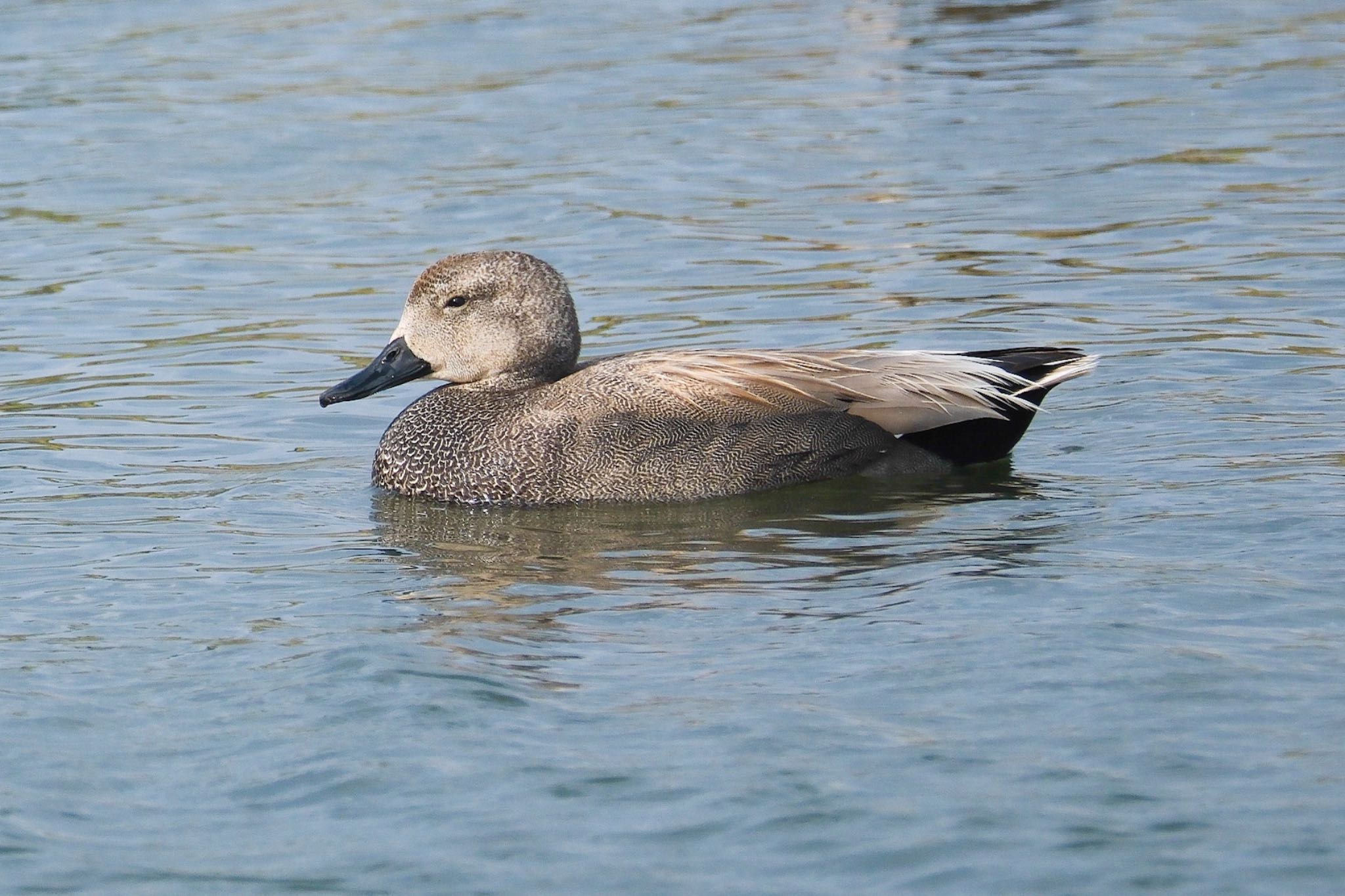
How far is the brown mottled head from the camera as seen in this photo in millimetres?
8680

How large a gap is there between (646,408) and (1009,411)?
54.3 inches

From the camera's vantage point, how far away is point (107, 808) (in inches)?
208

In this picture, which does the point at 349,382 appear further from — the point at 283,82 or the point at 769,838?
the point at 283,82

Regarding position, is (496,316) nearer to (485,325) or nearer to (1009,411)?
(485,325)

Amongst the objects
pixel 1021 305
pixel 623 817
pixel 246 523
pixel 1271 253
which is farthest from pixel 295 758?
pixel 1271 253

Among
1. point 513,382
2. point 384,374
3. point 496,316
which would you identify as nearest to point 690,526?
point 513,382

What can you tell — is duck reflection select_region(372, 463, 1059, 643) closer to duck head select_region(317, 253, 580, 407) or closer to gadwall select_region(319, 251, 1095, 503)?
gadwall select_region(319, 251, 1095, 503)

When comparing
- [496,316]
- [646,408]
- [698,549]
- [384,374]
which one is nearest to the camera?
[698,549]

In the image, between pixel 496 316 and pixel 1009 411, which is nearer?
pixel 1009 411

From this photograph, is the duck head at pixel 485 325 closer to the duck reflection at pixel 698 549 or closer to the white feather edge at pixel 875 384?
the white feather edge at pixel 875 384

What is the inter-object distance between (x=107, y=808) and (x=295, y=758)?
1.57 feet

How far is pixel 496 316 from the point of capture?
8.71m

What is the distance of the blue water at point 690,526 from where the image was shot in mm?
5059

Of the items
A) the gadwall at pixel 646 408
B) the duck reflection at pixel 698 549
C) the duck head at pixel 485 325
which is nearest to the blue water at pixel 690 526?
the duck reflection at pixel 698 549
